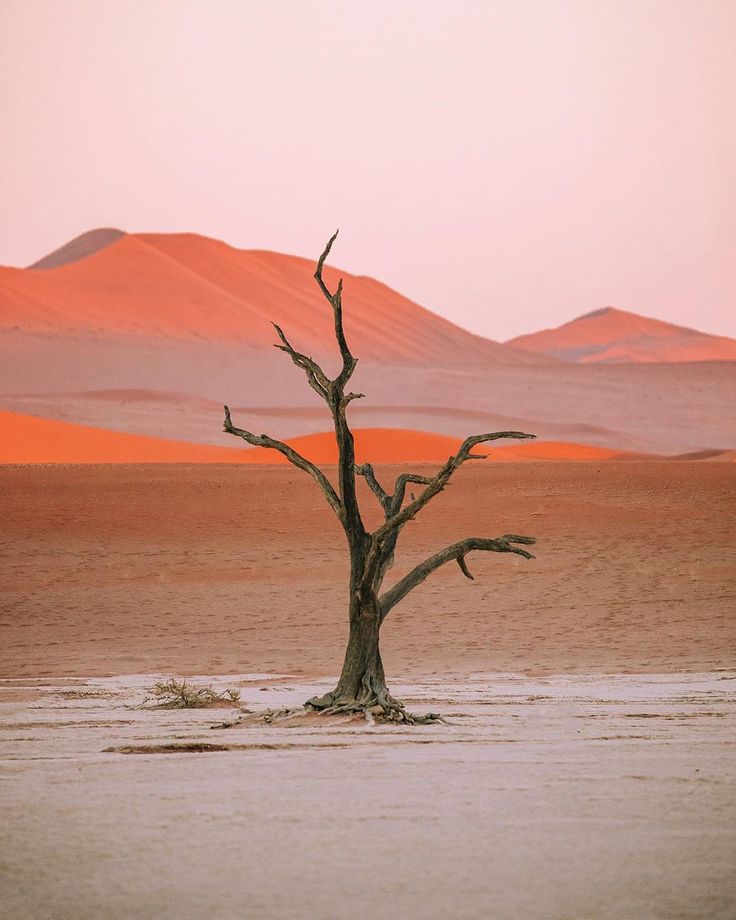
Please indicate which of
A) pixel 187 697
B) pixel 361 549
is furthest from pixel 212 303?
pixel 361 549

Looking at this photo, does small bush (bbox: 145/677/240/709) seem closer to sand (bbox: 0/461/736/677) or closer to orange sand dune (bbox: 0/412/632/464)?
sand (bbox: 0/461/736/677)

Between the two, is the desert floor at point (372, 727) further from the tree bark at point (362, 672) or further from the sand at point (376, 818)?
the tree bark at point (362, 672)

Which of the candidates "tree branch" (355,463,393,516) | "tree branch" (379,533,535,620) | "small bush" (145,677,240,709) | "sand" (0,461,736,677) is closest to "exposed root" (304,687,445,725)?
"tree branch" (379,533,535,620)

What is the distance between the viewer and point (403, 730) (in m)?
9.16

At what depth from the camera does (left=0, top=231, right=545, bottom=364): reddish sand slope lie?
98812mm

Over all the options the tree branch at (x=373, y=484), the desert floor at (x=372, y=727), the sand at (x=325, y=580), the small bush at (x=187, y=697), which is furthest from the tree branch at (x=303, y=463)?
the sand at (x=325, y=580)

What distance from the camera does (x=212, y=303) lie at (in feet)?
351

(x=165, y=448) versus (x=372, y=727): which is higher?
(x=165, y=448)

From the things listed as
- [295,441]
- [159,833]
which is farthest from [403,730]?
[295,441]

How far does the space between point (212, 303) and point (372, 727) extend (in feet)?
325

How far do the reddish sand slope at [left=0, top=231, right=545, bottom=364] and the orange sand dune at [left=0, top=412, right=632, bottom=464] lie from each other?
4359 centimetres

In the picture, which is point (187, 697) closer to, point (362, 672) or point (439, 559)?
point (362, 672)

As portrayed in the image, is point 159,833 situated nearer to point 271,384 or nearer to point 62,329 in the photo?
point 271,384

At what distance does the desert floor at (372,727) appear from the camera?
5.51 metres
